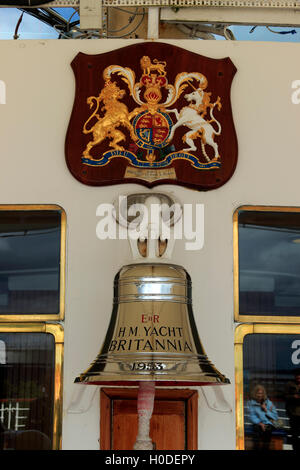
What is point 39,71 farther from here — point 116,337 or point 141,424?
point 141,424

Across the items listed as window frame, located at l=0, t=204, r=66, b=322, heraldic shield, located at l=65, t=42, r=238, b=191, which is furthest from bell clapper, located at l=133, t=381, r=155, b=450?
heraldic shield, located at l=65, t=42, r=238, b=191

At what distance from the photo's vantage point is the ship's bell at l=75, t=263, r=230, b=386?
9.95ft

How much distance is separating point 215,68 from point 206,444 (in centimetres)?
182

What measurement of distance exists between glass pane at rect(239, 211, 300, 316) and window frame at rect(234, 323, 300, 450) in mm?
66

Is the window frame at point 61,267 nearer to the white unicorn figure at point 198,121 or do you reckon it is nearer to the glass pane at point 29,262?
the glass pane at point 29,262

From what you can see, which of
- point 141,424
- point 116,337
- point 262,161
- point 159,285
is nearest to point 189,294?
point 159,285

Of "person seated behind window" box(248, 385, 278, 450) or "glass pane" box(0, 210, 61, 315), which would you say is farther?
"glass pane" box(0, 210, 61, 315)

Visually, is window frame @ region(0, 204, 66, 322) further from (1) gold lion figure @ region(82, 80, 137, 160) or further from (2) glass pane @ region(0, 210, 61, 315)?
(1) gold lion figure @ region(82, 80, 137, 160)

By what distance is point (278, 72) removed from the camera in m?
3.96

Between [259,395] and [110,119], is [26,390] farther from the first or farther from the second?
[110,119]

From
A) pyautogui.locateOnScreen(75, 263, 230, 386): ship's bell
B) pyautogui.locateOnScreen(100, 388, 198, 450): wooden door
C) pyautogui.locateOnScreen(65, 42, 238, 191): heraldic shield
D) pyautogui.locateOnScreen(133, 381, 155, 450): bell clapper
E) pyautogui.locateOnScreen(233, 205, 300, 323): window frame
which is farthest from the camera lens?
pyautogui.locateOnScreen(65, 42, 238, 191): heraldic shield

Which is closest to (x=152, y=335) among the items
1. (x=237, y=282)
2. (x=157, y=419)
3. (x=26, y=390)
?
(x=157, y=419)
